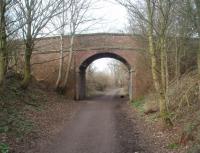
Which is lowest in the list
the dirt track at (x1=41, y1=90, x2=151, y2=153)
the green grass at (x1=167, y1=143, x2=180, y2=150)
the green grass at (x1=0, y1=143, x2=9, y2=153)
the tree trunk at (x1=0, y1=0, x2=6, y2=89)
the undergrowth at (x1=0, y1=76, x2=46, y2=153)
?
the dirt track at (x1=41, y1=90, x2=151, y2=153)

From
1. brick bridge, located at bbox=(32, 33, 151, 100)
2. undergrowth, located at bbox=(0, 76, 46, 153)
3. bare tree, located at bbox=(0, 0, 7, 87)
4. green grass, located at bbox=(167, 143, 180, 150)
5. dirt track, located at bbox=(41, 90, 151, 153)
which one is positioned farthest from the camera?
brick bridge, located at bbox=(32, 33, 151, 100)

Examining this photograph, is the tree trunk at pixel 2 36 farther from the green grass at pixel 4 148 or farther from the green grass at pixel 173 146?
the green grass at pixel 173 146

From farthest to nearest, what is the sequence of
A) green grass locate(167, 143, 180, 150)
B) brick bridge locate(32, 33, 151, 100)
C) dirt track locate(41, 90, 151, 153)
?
brick bridge locate(32, 33, 151, 100) < dirt track locate(41, 90, 151, 153) < green grass locate(167, 143, 180, 150)

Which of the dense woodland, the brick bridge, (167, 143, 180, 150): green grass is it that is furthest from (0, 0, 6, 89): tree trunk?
the brick bridge

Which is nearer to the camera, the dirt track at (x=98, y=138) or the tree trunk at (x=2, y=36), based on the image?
the dirt track at (x=98, y=138)

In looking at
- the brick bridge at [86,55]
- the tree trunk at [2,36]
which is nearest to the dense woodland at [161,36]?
the tree trunk at [2,36]

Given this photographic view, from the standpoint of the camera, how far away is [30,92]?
2147cm

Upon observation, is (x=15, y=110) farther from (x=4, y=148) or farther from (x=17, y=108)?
(x=4, y=148)

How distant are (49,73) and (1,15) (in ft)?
58.1

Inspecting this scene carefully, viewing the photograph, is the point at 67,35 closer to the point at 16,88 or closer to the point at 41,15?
the point at 16,88

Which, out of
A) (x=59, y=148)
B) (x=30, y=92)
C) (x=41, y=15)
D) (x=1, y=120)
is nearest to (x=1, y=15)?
(x=41, y=15)

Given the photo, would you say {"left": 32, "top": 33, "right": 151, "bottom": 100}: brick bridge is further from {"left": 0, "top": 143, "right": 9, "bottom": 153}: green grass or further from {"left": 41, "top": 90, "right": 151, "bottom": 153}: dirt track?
{"left": 0, "top": 143, "right": 9, "bottom": 153}: green grass

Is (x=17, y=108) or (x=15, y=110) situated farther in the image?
(x=17, y=108)

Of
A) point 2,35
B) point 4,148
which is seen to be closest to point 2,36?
point 2,35
